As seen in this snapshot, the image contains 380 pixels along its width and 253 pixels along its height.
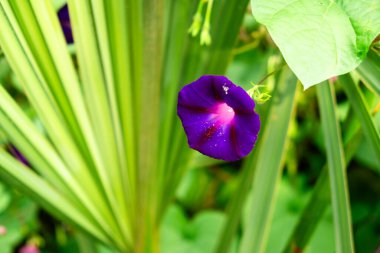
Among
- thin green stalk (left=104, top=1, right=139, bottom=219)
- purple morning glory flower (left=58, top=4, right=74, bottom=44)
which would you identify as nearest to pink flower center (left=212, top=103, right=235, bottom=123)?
A: thin green stalk (left=104, top=1, right=139, bottom=219)

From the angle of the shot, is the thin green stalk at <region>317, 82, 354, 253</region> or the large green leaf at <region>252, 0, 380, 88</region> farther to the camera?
the thin green stalk at <region>317, 82, 354, 253</region>

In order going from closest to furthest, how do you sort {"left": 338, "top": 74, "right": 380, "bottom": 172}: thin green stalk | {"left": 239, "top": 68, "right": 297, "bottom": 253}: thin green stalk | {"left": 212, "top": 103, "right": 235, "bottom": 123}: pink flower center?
{"left": 212, "top": 103, "right": 235, "bottom": 123}: pink flower center → {"left": 338, "top": 74, "right": 380, "bottom": 172}: thin green stalk → {"left": 239, "top": 68, "right": 297, "bottom": 253}: thin green stalk

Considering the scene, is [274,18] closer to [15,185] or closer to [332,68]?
[332,68]

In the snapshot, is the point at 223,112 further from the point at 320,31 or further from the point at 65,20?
the point at 65,20

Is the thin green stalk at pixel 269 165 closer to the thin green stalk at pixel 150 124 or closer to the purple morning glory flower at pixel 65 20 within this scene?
the thin green stalk at pixel 150 124

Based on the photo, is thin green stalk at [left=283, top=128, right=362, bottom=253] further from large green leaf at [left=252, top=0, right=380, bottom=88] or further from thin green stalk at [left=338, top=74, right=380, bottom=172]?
large green leaf at [left=252, top=0, right=380, bottom=88]

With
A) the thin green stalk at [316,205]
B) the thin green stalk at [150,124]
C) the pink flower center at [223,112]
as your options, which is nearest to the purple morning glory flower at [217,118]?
the pink flower center at [223,112]

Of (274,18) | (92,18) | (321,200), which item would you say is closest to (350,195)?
(321,200)
